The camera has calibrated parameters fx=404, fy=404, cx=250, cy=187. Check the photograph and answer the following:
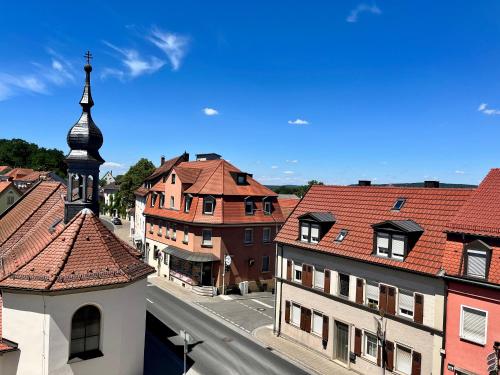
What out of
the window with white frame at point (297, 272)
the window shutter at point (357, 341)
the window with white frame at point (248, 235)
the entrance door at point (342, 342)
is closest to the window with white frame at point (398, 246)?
the window shutter at point (357, 341)

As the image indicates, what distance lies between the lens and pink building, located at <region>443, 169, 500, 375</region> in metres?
16.0

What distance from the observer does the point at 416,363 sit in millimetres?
18812

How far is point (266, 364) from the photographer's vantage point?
22.6 m

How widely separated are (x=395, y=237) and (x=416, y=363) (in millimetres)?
5933

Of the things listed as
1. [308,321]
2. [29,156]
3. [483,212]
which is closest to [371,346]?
[308,321]

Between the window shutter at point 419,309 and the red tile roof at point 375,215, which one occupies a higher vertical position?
the red tile roof at point 375,215

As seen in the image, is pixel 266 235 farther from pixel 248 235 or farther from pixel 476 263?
pixel 476 263

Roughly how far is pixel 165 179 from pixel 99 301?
1201 inches

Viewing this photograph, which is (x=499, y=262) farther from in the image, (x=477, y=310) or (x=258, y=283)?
(x=258, y=283)

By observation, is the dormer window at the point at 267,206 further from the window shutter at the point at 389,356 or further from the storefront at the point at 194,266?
the window shutter at the point at 389,356

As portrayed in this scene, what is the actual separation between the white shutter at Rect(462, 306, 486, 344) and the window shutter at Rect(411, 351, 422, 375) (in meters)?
2.71

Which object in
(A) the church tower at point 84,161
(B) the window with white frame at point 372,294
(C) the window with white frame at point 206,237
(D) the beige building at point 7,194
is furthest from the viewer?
(D) the beige building at point 7,194

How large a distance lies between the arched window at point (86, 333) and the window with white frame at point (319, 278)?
1301cm

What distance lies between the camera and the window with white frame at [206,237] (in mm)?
38341
